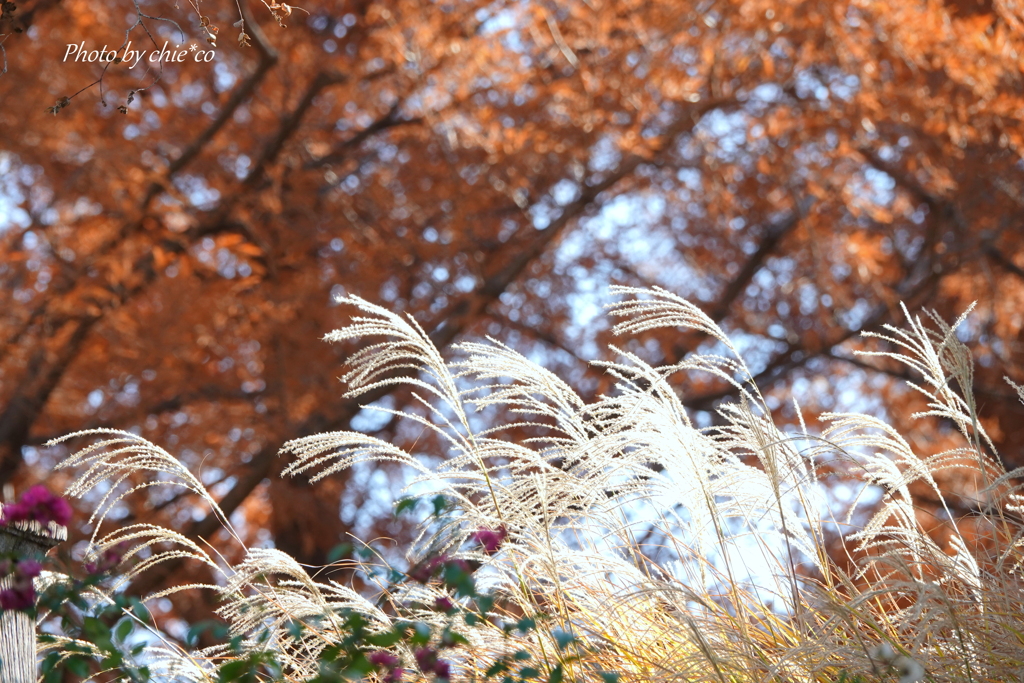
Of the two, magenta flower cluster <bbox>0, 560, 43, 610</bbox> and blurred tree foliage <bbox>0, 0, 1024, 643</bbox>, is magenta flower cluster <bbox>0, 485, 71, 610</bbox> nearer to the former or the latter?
magenta flower cluster <bbox>0, 560, 43, 610</bbox>

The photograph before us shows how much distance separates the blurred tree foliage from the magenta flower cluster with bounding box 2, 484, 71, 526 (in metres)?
2.96

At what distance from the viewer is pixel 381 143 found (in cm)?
702

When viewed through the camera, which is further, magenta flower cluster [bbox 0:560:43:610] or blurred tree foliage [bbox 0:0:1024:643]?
blurred tree foliage [bbox 0:0:1024:643]

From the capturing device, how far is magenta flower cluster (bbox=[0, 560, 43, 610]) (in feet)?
5.98

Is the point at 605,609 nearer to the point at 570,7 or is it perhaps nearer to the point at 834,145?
the point at 570,7

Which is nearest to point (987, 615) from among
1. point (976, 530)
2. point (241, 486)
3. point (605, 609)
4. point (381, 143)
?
point (976, 530)

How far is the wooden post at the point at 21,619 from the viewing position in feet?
6.41

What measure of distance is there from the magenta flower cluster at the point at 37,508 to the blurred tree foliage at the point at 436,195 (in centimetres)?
296

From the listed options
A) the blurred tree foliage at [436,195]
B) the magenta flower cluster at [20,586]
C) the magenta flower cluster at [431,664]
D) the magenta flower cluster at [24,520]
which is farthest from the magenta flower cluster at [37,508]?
the blurred tree foliage at [436,195]

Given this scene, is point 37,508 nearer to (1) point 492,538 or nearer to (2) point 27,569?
(2) point 27,569

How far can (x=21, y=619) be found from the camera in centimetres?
203

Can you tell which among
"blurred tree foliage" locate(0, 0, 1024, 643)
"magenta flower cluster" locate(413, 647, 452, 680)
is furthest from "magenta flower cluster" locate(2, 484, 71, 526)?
"blurred tree foliage" locate(0, 0, 1024, 643)

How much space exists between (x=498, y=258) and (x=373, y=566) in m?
3.51

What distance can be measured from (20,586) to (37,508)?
19 centimetres
